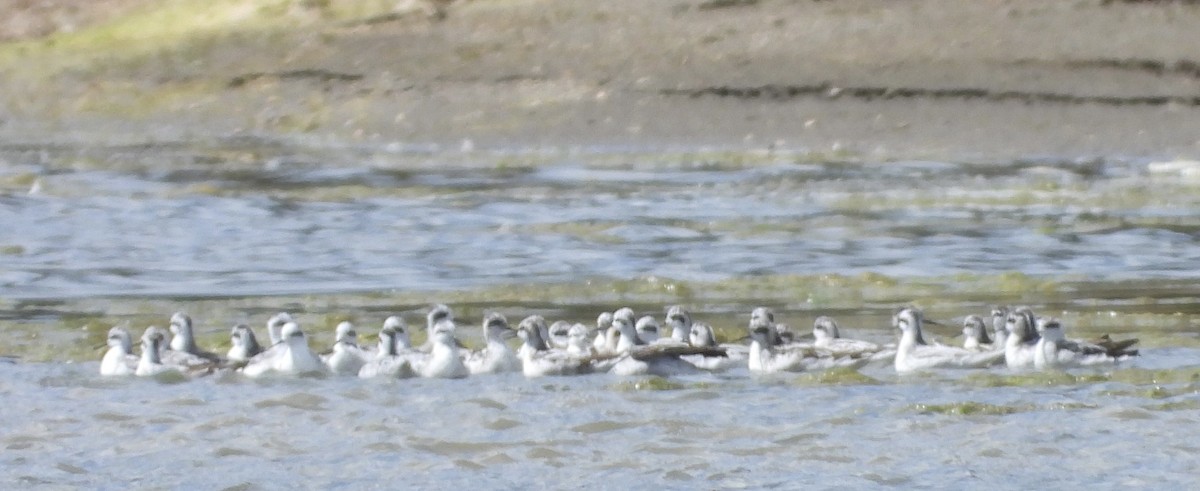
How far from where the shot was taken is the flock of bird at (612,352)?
1180cm

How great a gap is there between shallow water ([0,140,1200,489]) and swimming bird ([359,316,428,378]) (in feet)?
0.51

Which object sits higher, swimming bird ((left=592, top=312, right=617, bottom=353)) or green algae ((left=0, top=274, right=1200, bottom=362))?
green algae ((left=0, top=274, right=1200, bottom=362))

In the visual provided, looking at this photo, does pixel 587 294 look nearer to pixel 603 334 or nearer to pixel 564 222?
pixel 603 334

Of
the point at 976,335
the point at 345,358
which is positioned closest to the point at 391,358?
the point at 345,358

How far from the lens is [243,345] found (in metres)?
12.7

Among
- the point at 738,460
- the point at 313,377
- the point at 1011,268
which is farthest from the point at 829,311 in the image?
the point at 738,460

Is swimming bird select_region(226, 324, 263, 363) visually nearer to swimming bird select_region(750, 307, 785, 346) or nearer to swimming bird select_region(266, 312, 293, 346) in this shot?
swimming bird select_region(266, 312, 293, 346)

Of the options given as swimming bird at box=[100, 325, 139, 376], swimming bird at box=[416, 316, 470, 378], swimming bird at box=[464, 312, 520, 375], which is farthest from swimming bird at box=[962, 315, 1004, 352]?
swimming bird at box=[100, 325, 139, 376]

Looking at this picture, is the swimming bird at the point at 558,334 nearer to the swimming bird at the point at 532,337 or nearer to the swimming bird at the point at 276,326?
the swimming bird at the point at 532,337

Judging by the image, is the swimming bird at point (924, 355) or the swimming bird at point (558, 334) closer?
the swimming bird at point (924, 355)

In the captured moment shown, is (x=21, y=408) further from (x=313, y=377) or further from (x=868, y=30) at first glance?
(x=868, y=30)

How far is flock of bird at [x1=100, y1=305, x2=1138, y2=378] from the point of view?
1180 cm

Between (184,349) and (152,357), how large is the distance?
0.40 meters

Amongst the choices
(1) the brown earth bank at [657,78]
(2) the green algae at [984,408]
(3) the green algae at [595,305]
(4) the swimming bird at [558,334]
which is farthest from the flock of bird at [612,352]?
(1) the brown earth bank at [657,78]
